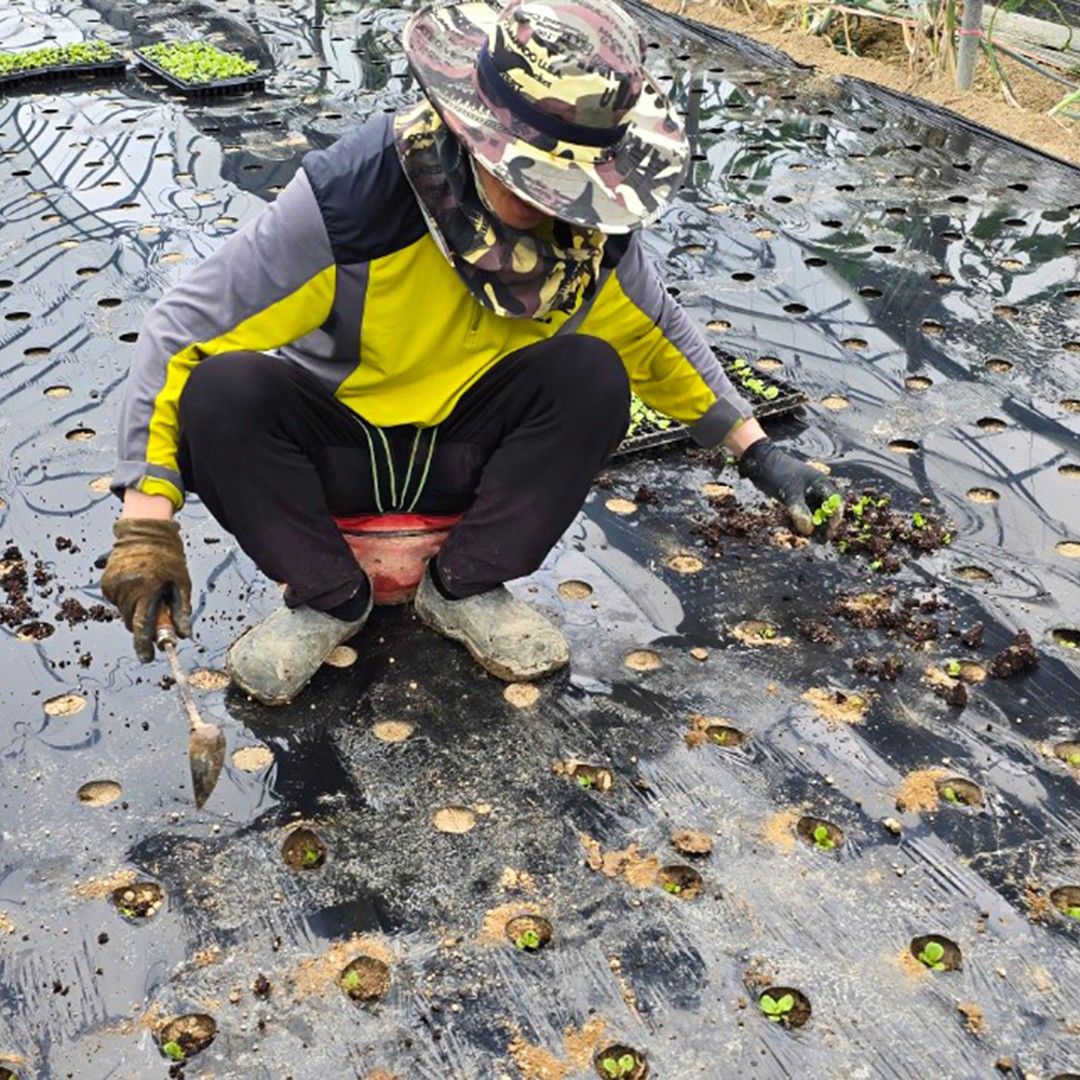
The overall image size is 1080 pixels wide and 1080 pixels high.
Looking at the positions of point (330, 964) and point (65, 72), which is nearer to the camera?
point (330, 964)

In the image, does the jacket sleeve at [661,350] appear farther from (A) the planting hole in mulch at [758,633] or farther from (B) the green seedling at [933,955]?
(B) the green seedling at [933,955]

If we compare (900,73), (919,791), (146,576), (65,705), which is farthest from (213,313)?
(900,73)

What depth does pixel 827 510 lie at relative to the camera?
2320mm

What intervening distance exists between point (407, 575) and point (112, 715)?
54cm

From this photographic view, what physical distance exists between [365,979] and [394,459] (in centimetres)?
85

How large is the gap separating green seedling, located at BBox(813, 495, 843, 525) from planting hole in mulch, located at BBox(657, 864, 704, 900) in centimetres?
71

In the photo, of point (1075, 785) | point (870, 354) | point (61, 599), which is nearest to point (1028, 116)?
point (870, 354)

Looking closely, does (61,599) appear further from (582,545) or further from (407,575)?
(582,545)

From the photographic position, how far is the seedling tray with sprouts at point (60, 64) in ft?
17.4

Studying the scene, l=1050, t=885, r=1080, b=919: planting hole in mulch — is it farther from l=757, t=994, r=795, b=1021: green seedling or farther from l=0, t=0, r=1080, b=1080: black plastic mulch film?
l=757, t=994, r=795, b=1021: green seedling

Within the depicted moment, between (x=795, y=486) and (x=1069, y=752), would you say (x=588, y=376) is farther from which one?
(x=1069, y=752)

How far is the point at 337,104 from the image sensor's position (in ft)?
16.9

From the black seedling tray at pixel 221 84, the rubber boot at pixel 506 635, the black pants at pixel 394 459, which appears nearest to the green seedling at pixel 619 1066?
the rubber boot at pixel 506 635

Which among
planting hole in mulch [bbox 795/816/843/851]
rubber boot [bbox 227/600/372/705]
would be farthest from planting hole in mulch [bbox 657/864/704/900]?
rubber boot [bbox 227/600/372/705]
